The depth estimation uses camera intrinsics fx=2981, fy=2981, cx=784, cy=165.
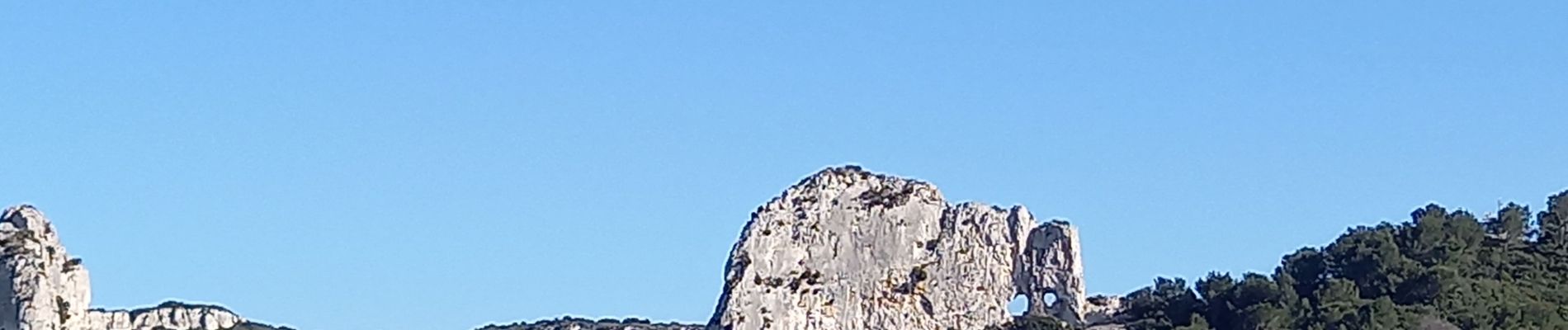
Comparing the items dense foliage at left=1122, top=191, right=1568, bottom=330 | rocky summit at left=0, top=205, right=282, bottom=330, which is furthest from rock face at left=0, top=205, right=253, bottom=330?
dense foliage at left=1122, top=191, right=1568, bottom=330

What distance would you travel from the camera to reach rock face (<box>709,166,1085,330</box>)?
214 ft

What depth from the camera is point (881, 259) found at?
66.6 metres

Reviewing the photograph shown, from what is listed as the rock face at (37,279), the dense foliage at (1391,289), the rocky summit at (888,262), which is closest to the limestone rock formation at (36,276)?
the rock face at (37,279)

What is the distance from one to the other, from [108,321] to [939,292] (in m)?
39.8

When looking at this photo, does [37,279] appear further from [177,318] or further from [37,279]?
[177,318]

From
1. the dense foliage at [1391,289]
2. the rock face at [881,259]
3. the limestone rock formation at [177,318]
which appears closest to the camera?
the rock face at [881,259]

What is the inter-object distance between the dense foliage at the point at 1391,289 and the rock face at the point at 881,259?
5545 mm

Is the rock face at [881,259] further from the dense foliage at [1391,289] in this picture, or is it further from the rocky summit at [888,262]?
the dense foliage at [1391,289]

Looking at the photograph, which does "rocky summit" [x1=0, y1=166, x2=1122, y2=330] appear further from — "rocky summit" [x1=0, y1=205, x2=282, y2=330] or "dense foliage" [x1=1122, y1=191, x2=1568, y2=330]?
"rocky summit" [x1=0, y1=205, x2=282, y2=330]

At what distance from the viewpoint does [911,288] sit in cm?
6700

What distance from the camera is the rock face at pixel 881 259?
65312mm

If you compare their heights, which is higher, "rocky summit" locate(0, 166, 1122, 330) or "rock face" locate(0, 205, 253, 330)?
"rock face" locate(0, 205, 253, 330)

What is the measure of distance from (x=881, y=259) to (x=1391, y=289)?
20.0 meters

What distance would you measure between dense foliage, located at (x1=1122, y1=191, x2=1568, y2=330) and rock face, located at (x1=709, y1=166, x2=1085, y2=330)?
18.2ft
